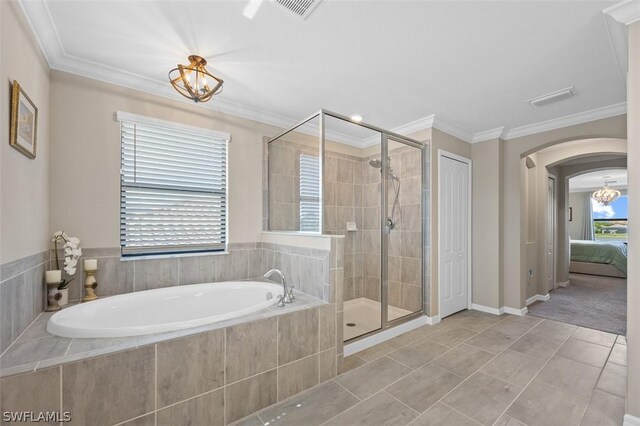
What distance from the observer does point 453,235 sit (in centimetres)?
373

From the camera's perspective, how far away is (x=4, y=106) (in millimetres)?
1410

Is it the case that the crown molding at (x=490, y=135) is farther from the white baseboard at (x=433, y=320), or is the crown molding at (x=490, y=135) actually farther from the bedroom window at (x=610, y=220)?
the bedroom window at (x=610, y=220)

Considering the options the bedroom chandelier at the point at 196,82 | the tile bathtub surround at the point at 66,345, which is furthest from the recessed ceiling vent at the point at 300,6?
the tile bathtub surround at the point at 66,345

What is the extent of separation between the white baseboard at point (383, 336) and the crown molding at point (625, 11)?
297 centimetres

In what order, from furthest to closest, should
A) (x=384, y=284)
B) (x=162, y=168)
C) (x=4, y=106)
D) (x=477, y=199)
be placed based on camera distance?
(x=477, y=199)
(x=384, y=284)
(x=162, y=168)
(x=4, y=106)

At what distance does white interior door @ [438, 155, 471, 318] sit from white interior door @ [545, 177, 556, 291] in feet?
6.79

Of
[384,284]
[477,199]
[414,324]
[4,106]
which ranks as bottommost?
[414,324]

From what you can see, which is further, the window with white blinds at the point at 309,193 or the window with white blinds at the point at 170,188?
the window with white blinds at the point at 309,193

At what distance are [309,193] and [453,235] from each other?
2.12 m

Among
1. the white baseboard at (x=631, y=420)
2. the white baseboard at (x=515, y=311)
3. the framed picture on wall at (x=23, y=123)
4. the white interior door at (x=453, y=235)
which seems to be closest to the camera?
the framed picture on wall at (x=23, y=123)

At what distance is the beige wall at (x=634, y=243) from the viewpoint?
1.59 meters

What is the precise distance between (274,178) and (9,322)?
2354 mm

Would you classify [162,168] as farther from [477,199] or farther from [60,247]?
[477,199]

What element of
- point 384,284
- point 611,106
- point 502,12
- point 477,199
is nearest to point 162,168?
point 384,284
